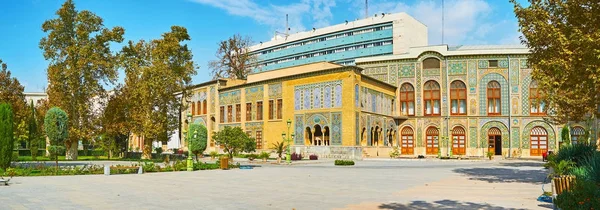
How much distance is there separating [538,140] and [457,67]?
9.62m

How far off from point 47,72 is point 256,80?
62.5 feet

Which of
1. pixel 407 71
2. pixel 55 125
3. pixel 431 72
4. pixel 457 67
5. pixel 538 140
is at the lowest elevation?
pixel 538 140

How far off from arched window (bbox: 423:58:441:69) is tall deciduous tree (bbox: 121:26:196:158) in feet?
72.6

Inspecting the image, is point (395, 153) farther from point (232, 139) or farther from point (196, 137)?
point (196, 137)

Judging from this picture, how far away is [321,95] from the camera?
4084 cm

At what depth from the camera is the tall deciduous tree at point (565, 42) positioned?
45.5 feet

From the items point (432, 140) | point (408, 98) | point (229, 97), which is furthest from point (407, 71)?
point (229, 97)

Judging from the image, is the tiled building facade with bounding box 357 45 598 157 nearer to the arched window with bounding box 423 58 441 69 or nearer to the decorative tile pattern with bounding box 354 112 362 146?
the arched window with bounding box 423 58 441 69

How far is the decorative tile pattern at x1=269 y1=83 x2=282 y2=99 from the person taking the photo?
45.1 meters

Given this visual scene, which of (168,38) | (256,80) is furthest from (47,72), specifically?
(256,80)

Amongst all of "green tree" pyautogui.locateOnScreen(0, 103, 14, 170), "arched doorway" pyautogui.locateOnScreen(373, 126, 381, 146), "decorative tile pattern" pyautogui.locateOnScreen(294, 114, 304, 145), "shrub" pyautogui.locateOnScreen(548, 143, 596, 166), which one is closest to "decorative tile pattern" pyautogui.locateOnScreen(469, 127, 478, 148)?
"arched doorway" pyautogui.locateOnScreen(373, 126, 381, 146)

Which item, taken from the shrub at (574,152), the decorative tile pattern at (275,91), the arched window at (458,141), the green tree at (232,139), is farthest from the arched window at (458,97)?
the shrub at (574,152)

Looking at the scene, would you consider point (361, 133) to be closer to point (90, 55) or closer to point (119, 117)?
point (119, 117)

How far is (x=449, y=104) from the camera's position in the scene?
4612 centimetres
